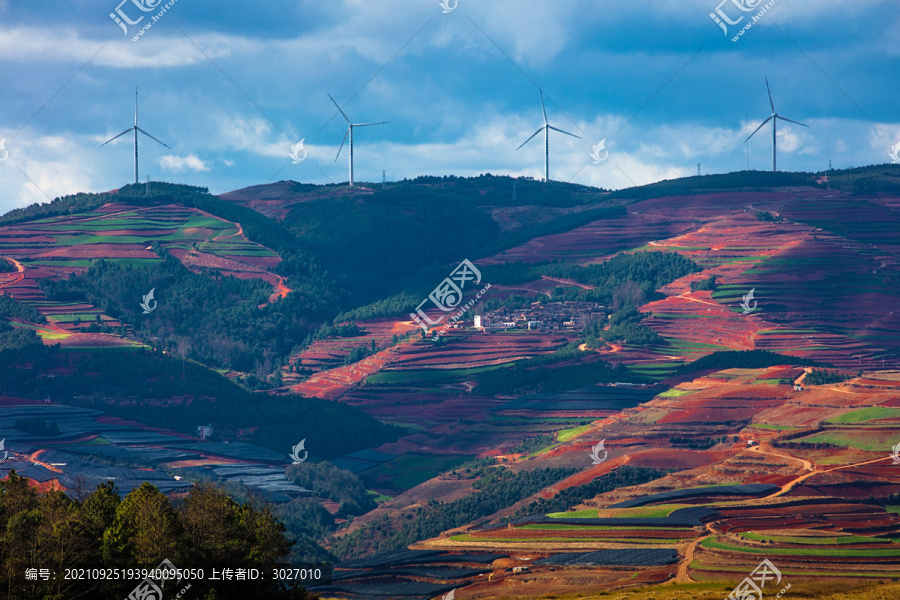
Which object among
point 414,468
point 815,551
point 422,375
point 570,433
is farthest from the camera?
point 422,375

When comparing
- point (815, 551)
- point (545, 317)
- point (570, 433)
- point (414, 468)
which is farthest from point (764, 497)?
point (545, 317)

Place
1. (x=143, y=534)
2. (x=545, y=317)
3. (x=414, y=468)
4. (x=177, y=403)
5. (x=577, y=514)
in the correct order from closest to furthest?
(x=143, y=534) → (x=577, y=514) → (x=414, y=468) → (x=177, y=403) → (x=545, y=317)

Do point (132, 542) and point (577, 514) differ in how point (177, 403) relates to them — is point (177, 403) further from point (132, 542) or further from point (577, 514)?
point (132, 542)

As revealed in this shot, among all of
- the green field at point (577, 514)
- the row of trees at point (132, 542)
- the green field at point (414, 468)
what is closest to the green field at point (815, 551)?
the green field at point (577, 514)

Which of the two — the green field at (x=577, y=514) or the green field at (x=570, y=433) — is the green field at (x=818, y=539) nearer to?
the green field at (x=577, y=514)

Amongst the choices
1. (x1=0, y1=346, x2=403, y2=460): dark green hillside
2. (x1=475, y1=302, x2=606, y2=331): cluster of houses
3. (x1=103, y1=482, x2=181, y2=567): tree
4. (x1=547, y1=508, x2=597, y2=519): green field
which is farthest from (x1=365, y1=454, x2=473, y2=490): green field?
(x1=103, y1=482, x2=181, y2=567): tree

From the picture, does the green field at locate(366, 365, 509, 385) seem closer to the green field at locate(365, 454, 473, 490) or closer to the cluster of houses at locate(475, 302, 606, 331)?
the cluster of houses at locate(475, 302, 606, 331)

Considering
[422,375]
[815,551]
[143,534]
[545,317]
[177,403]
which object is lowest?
[815,551]

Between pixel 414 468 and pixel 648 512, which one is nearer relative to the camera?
pixel 648 512
